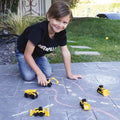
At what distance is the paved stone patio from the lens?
1897mm

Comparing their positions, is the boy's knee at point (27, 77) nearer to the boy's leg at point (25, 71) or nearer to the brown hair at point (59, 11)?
the boy's leg at point (25, 71)

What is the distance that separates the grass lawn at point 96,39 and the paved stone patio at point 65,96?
0.76m

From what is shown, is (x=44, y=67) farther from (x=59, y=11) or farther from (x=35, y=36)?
(x=59, y=11)

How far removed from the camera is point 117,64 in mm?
3578

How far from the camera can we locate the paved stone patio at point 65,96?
6.23 feet

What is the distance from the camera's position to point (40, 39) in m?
2.43

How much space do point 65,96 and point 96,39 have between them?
14.6 feet

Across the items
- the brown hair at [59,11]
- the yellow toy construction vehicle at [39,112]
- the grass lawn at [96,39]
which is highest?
the brown hair at [59,11]

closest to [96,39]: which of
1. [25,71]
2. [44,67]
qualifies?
[44,67]

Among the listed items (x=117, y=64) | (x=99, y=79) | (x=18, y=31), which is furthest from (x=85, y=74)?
(x=18, y=31)

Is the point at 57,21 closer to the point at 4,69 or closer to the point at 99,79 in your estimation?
the point at 99,79

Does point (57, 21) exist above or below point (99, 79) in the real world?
above

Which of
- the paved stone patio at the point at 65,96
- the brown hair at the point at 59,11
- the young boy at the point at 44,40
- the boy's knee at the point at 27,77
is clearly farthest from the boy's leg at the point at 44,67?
the brown hair at the point at 59,11

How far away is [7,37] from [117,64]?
3315mm
